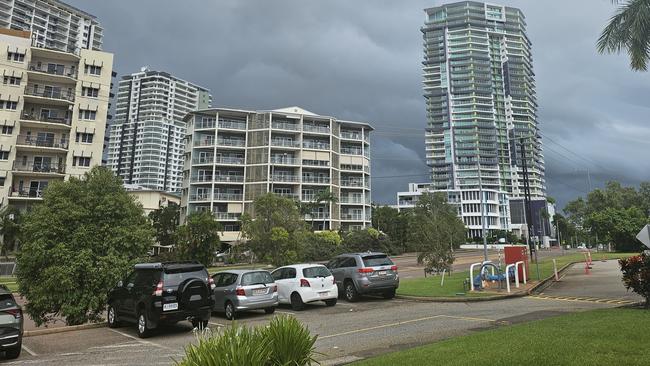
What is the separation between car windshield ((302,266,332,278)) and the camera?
15243mm

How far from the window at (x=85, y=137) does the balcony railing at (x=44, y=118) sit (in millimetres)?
1966

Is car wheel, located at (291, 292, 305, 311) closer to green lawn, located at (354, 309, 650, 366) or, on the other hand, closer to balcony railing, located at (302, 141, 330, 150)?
green lawn, located at (354, 309, 650, 366)

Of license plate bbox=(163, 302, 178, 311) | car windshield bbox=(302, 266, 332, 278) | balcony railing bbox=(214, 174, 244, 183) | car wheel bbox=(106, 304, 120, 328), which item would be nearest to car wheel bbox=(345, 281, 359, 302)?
car windshield bbox=(302, 266, 332, 278)

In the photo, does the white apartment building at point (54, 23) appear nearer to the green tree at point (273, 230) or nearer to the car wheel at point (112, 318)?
the green tree at point (273, 230)

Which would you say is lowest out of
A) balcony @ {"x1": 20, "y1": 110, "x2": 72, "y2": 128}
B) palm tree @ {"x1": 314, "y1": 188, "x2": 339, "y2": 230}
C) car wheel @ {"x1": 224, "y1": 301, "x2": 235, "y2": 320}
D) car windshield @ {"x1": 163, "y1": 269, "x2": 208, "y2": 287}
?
car wheel @ {"x1": 224, "y1": 301, "x2": 235, "y2": 320}

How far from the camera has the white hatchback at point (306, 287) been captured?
14.9 meters

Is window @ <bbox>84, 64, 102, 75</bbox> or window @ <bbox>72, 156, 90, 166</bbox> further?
window @ <bbox>84, 64, 102, 75</bbox>

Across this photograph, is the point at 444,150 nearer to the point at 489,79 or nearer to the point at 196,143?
the point at 489,79

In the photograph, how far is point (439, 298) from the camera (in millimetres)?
16062

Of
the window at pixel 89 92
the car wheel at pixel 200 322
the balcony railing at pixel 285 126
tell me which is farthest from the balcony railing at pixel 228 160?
the car wheel at pixel 200 322

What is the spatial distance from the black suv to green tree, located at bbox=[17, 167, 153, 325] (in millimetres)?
2563

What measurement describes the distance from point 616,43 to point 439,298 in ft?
41.4

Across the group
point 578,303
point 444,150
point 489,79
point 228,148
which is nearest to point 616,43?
point 578,303

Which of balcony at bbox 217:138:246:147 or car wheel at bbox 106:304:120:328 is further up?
balcony at bbox 217:138:246:147
